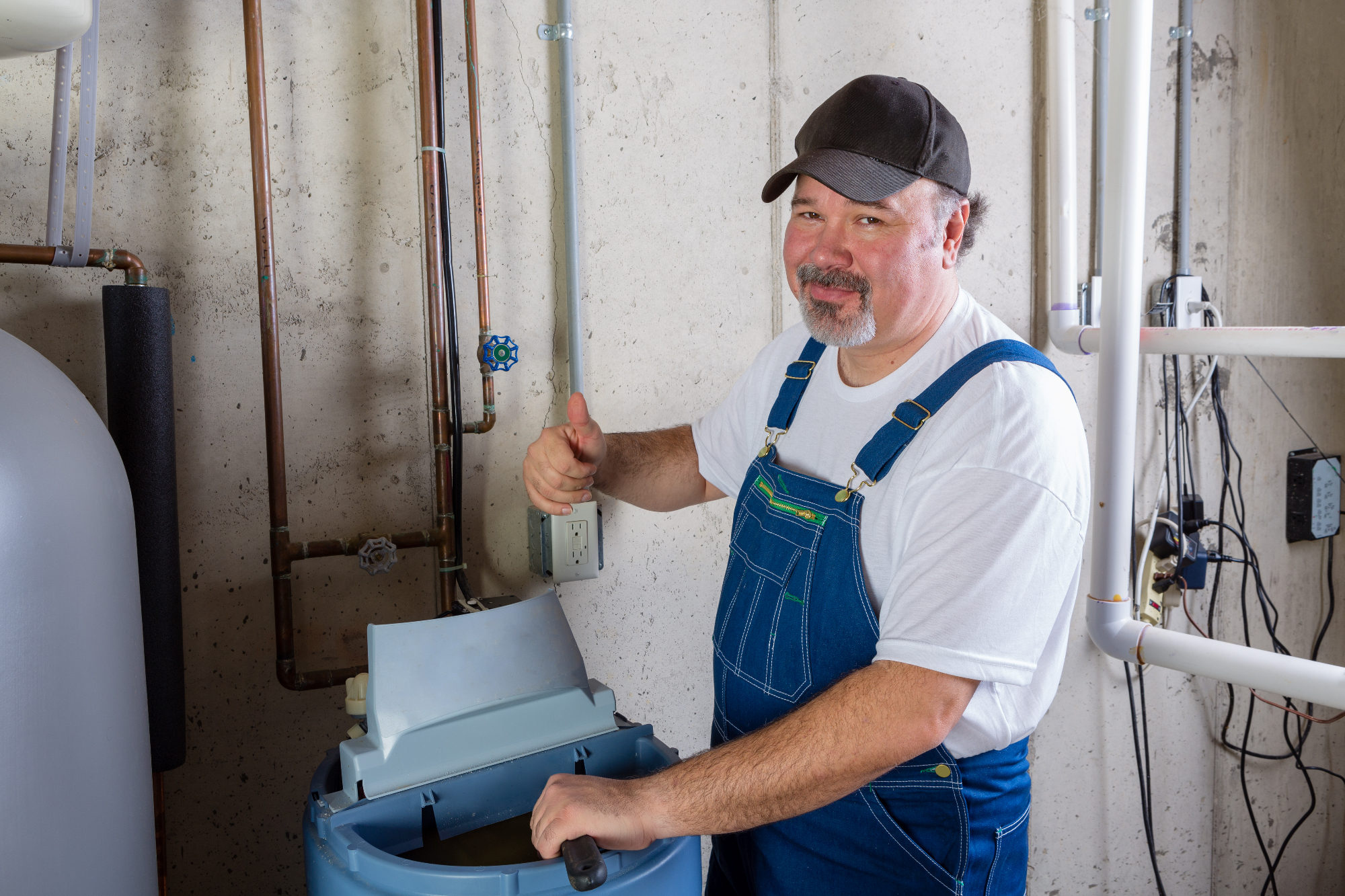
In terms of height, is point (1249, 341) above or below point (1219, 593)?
above

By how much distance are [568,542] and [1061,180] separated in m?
1.16

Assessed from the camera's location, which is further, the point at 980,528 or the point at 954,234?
the point at 954,234

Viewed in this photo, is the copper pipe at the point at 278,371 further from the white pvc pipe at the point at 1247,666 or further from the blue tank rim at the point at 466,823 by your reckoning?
the white pvc pipe at the point at 1247,666

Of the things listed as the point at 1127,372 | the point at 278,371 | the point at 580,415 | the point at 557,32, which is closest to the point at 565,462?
the point at 580,415

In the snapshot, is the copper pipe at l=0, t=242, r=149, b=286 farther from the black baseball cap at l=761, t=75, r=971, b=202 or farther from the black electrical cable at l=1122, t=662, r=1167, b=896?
the black electrical cable at l=1122, t=662, r=1167, b=896

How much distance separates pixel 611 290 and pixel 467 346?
260 mm

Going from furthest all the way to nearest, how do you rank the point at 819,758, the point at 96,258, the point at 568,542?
the point at 568,542, the point at 96,258, the point at 819,758

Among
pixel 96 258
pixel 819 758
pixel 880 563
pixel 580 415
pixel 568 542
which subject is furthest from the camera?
pixel 568 542

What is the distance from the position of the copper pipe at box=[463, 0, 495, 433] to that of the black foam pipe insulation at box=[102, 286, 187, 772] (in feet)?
1.38

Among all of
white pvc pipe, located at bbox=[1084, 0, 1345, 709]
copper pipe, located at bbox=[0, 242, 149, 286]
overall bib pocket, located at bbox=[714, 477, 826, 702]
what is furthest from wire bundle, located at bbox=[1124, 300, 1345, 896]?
copper pipe, located at bbox=[0, 242, 149, 286]

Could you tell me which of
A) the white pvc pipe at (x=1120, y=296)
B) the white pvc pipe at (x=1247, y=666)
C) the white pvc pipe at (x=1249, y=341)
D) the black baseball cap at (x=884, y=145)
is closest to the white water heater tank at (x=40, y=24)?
the black baseball cap at (x=884, y=145)

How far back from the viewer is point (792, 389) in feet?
4.05

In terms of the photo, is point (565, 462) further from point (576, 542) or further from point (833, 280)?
point (833, 280)

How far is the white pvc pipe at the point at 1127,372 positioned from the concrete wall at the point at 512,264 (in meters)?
0.34
